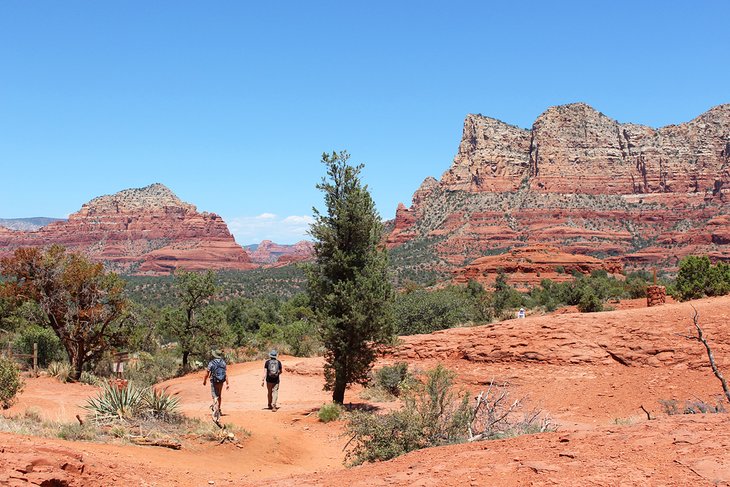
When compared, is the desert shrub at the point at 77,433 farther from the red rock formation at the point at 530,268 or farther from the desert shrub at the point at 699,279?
the red rock formation at the point at 530,268

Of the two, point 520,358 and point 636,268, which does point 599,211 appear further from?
point 520,358

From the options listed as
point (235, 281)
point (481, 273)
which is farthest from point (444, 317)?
point (235, 281)

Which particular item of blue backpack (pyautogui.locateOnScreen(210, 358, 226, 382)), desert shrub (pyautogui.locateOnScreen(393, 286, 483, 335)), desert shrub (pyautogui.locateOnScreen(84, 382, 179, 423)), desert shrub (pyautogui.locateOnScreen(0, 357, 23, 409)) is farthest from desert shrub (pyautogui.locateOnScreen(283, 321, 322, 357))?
desert shrub (pyautogui.locateOnScreen(84, 382, 179, 423))

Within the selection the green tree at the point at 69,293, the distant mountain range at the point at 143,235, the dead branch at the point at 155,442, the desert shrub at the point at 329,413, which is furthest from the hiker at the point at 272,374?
the distant mountain range at the point at 143,235

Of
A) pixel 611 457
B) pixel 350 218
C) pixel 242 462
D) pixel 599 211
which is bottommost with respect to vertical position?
pixel 242 462

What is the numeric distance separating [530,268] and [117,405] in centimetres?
6647

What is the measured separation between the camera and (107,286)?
23.7 metres

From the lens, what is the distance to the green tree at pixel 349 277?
49.3 feet

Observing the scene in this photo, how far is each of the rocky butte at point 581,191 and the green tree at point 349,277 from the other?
84.7 m

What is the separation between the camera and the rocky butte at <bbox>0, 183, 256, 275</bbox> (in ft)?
517

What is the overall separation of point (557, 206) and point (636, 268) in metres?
26.8

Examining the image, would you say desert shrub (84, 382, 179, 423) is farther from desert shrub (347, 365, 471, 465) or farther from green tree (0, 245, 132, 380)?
green tree (0, 245, 132, 380)

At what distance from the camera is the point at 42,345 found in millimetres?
27719

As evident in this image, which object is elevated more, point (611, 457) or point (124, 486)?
point (611, 457)
